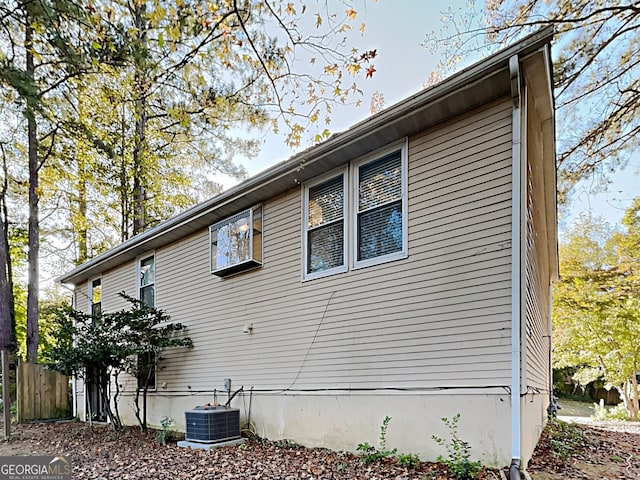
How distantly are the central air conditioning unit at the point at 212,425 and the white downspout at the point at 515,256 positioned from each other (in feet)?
12.9

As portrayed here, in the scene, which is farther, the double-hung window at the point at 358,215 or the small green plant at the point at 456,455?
the double-hung window at the point at 358,215

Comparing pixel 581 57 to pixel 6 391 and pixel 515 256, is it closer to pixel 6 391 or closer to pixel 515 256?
pixel 515 256

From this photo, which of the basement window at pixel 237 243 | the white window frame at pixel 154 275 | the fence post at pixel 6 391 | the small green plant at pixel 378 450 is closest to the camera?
the small green plant at pixel 378 450

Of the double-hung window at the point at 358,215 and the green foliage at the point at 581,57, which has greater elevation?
the green foliage at the point at 581,57

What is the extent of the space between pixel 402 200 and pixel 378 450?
284 centimetres

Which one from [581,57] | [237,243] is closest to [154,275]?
[237,243]

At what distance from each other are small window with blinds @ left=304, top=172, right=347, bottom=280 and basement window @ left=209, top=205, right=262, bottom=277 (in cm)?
109

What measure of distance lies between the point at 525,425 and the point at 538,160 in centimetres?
354

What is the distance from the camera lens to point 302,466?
4832 mm

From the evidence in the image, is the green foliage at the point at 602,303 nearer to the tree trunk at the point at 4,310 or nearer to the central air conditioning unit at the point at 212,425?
the central air conditioning unit at the point at 212,425

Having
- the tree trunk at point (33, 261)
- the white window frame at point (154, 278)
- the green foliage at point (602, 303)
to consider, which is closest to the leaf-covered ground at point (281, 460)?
the white window frame at point (154, 278)

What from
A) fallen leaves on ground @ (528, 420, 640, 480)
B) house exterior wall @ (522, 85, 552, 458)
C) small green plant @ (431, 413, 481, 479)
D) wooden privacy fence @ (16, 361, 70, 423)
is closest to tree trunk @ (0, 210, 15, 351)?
wooden privacy fence @ (16, 361, 70, 423)

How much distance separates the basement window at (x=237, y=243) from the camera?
Answer: 22.9ft

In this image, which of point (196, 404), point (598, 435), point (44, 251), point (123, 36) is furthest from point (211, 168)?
point (598, 435)
